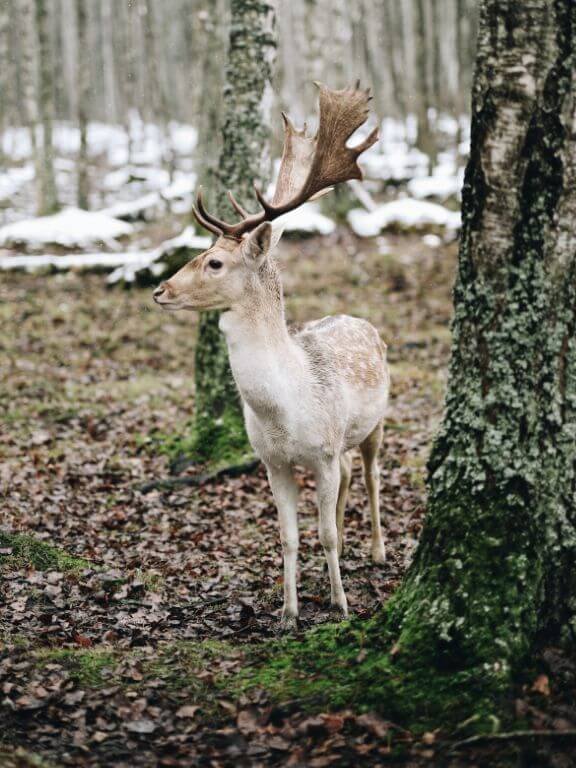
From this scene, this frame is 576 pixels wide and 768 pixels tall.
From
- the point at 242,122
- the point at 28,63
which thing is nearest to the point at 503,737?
the point at 242,122

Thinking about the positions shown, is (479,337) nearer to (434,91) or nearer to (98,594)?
(98,594)

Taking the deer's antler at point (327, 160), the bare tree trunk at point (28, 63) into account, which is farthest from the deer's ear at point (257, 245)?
the bare tree trunk at point (28, 63)

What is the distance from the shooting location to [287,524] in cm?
554

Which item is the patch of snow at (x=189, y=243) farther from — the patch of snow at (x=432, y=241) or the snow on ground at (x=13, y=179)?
the snow on ground at (x=13, y=179)

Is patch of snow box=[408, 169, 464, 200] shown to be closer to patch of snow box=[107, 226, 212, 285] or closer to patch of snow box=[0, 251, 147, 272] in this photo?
patch of snow box=[107, 226, 212, 285]

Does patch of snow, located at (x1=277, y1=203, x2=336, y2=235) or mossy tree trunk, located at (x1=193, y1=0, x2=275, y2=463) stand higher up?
mossy tree trunk, located at (x1=193, y1=0, x2=275, y2=463)

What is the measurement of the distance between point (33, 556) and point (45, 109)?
1762 centimetres

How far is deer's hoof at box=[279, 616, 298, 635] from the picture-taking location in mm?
5301

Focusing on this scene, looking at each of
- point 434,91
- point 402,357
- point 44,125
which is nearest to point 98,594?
point 402,357

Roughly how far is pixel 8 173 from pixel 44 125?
1452 centimetres

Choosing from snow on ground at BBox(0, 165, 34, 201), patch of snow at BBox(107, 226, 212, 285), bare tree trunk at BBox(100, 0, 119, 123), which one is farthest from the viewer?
bare tree trunk at BBox(100, 0, 119, 123)

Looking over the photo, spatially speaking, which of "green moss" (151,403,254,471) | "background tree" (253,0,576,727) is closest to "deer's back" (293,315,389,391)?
"background tree" (253,0,576,727)

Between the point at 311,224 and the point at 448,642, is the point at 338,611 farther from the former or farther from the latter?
the point at 311,224

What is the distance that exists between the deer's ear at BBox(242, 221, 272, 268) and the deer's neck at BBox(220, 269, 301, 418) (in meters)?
0.14
